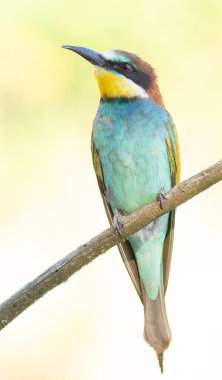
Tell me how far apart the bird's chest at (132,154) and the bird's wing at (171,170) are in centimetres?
5

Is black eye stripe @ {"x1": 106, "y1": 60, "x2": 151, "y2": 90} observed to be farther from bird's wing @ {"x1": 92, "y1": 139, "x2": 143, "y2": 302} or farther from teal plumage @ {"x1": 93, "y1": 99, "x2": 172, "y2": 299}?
bird's wing @ {"x1": 92, "y1": 139, "x2": 143, "y2": 302}

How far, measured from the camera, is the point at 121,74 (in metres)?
3.99

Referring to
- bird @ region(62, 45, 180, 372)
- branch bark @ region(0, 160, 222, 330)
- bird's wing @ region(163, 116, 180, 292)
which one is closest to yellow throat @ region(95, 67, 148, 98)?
bird @ region(62, 45, 180, 372)

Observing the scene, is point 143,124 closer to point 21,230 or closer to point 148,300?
point 148,300

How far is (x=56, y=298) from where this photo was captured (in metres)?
4.79

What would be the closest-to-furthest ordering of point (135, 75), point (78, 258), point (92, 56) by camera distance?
point (78, 258)
point (92, 56)
point (135, 75)

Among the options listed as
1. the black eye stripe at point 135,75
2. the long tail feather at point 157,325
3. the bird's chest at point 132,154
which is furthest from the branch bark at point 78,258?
the black eye stripe at point 135,75

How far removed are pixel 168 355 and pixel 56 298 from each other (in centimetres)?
73

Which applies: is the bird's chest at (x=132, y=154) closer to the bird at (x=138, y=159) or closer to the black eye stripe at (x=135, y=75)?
the bird at (x=138, y=159)

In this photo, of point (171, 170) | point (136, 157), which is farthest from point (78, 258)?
point (171, 170)

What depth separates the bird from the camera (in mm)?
3947

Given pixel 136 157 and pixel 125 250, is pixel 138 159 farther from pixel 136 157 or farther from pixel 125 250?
pixel 125 250

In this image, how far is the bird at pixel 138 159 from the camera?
3.95 m

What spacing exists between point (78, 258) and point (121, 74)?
1263 millimetres
